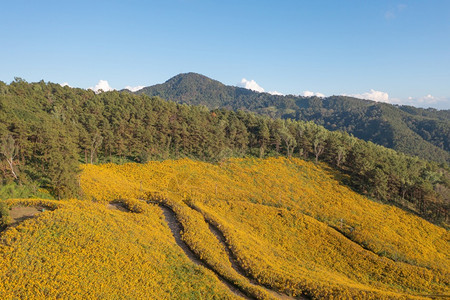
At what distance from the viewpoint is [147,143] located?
218 ft

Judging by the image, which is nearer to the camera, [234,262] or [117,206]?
[234,262]

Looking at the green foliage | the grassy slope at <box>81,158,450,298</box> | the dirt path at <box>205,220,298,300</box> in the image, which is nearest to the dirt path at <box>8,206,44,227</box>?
the green foliage

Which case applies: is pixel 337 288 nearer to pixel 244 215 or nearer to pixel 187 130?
pixel 244 215

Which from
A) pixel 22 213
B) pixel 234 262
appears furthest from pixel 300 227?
pixel 22 213

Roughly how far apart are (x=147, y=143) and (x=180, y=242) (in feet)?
142

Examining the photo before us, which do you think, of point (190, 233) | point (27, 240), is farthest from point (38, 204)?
point (190, 233)

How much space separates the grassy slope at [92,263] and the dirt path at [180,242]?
1044 millimetres

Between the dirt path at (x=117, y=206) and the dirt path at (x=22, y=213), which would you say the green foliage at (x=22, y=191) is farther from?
the dirt path at (x=117, y=206)

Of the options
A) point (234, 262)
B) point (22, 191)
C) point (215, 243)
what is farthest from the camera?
point (22, 191)

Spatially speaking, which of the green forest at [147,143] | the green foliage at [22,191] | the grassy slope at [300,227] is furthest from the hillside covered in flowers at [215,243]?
the green forest at [147,143]

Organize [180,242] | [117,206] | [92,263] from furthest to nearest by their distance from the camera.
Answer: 1. [117,206]
2. [180,242]
3. [92,263]

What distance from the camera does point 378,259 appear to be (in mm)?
34344

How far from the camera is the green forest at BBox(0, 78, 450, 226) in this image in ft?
123

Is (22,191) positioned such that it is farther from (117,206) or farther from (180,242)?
(180,242)
